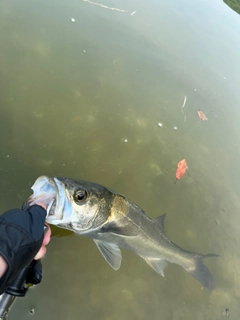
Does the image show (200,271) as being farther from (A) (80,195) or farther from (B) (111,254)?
(A) (80,195)

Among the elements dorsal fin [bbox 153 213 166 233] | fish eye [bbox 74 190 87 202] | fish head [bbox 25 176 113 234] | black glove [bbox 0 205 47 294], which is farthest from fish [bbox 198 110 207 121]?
black glove [bbox 0 205 47 294]

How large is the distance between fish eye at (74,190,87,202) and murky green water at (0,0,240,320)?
0.82m

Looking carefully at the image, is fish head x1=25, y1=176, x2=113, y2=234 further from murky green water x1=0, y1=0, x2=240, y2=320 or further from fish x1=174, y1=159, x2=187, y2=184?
fish x1=174, y1=159, x2=187, y2=184

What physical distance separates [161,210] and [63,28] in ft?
10.9

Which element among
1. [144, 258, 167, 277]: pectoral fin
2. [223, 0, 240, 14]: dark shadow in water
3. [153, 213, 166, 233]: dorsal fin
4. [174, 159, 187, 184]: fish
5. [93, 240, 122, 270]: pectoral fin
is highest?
[223, 0, 240, 14]: dark shadow in water

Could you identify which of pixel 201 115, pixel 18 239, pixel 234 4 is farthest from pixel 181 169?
pixel 234 4

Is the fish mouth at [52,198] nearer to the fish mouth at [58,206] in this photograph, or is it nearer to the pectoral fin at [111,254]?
the fish mouth at [58,206]

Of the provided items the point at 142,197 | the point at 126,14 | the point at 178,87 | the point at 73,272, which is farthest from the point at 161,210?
the point at 126,14

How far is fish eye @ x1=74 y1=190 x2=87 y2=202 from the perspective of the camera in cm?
200

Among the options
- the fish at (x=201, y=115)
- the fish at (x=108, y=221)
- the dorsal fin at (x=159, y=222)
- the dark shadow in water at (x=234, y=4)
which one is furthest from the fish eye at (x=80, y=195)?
the dark shadow in water at (x=234, y=4)

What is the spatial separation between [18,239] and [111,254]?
1.26 m

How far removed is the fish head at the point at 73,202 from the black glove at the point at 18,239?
26 centimetres

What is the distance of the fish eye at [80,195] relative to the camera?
6.57 ft

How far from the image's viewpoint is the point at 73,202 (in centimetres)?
200
